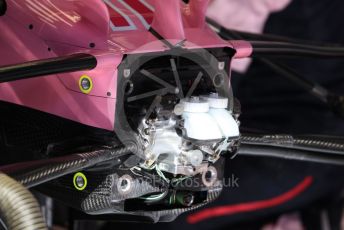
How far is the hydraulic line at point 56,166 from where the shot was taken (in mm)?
462

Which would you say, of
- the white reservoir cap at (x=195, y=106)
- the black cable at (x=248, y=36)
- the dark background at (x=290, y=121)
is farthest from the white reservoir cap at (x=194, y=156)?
the dark background at (x=290, y=121)

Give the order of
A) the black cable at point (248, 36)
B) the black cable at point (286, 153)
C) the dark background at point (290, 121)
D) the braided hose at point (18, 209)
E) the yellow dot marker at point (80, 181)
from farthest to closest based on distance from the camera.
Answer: the dark background at point (290, 121), the black cable at point (248, 36), the black cable at point (286, 153), the yellow dot marker at point (80, 181), the braided hose at point (18, 209)

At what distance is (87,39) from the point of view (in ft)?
1.64

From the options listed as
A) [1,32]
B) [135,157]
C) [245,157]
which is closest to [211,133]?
[135,157]

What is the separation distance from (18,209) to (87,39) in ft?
0.49

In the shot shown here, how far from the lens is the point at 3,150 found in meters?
0.58

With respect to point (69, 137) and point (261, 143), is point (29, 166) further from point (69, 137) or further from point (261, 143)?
point (261, 143)

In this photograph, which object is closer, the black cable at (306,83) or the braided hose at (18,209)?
the braided hose at (18,209)

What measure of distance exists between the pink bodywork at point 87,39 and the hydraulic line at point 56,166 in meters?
0.02

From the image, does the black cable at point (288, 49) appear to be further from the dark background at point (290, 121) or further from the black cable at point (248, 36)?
the dark background at point (290, 121)

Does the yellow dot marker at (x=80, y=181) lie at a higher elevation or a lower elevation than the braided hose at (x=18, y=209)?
higher

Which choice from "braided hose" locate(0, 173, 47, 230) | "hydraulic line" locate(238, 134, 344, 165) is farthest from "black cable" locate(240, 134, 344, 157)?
"braided hose" locate(0, 173, 47, 230)

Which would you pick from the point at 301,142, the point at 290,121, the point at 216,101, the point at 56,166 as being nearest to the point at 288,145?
the point at 301,142

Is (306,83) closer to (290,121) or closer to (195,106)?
(290,121)
